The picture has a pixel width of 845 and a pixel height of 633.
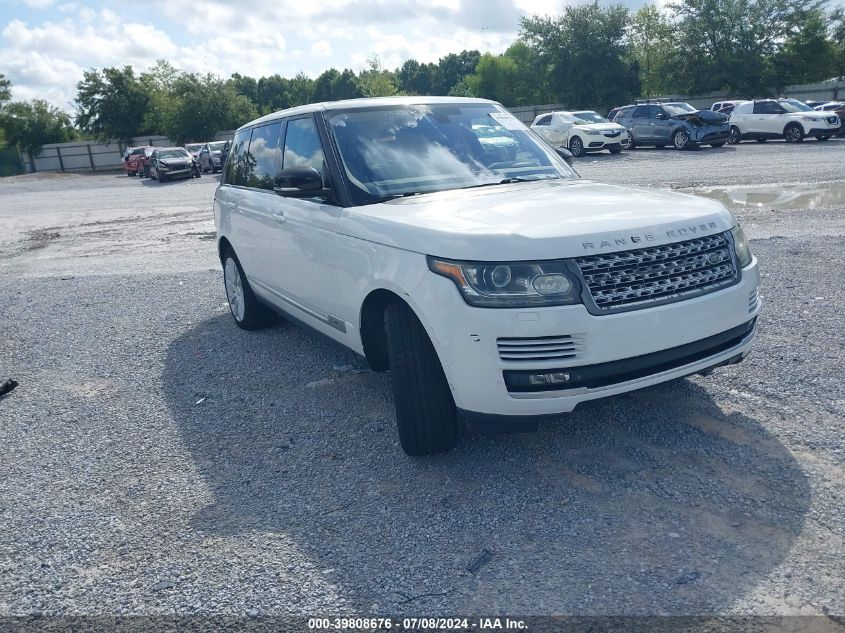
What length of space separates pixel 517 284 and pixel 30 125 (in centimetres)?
7736

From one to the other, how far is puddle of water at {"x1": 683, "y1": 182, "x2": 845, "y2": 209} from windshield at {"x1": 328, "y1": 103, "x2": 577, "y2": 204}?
29.0ft

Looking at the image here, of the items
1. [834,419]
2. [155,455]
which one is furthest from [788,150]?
[155,455]

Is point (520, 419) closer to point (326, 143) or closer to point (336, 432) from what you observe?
point (336, 432)

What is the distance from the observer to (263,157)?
19.8 feet

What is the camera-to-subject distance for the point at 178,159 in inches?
1379

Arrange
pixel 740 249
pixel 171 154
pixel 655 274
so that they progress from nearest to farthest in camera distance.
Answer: pixel 655 274 → pixel 740 249 → pixel 171 154

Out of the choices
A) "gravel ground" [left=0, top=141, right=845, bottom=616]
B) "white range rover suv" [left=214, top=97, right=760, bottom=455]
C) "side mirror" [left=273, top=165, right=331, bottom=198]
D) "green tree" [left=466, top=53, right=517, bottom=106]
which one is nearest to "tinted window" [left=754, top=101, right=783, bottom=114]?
"gravel ground" [left=0, top=141, right=845, bottom=616]

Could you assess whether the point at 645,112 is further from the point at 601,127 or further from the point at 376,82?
the point at 376,82

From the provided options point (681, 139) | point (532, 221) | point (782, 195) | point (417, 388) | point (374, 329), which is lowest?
point (782, 195)

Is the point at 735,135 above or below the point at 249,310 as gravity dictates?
above

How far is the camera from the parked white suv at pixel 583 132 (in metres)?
27.5

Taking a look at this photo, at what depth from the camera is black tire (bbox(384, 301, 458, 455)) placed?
376cm

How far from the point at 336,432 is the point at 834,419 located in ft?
9.37

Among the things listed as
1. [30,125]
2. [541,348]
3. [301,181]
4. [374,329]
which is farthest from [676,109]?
[30,125]
